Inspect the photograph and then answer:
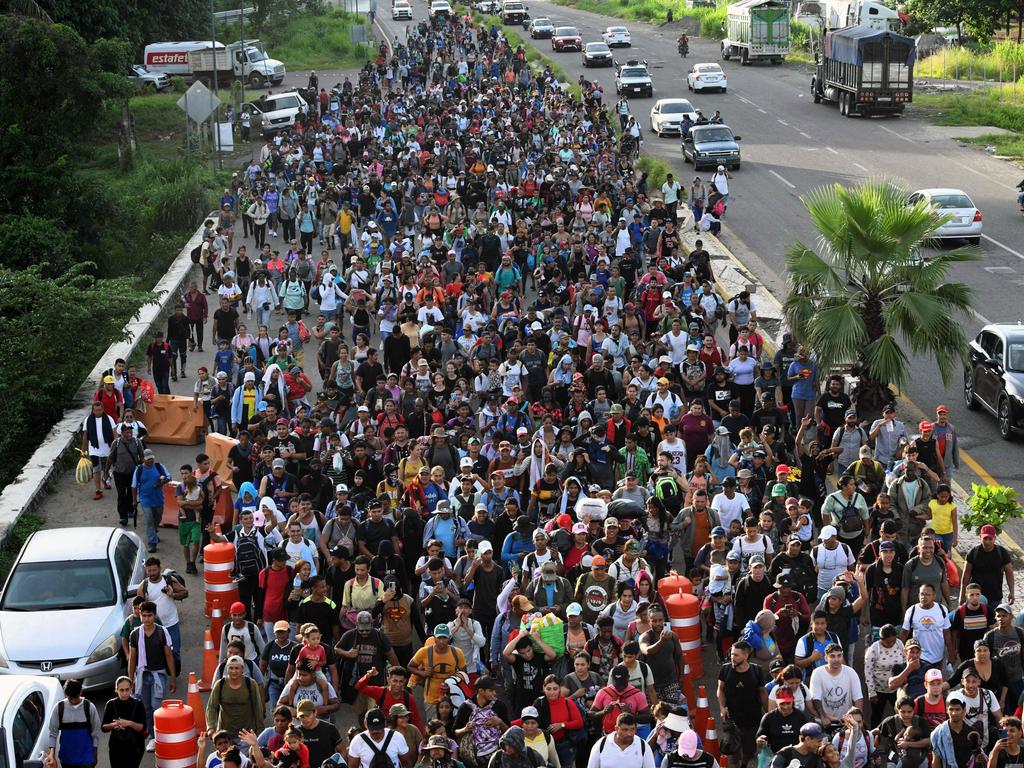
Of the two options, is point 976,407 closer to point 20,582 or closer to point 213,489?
point 213,489

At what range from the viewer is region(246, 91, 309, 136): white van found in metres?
52.8

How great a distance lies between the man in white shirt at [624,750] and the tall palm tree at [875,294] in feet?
30.1

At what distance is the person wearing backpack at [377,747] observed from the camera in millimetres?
10977

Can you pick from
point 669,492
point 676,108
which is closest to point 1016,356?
point 669,492

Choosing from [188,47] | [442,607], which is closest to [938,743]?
[442,607]

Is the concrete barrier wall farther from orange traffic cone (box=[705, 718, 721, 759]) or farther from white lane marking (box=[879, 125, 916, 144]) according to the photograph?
white lane marking (box=[879, 125, 916, 144])

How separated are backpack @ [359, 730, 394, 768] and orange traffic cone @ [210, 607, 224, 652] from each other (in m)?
3.66

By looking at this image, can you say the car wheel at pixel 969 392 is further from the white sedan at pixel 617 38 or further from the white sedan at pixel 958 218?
the white sedan at pixel 617 38

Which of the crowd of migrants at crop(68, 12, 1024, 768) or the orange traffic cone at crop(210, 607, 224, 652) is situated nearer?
the crowd of migrants at crop(68, 12, 1024, 768)

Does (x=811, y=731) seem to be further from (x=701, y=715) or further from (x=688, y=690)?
(x=688, y=690)

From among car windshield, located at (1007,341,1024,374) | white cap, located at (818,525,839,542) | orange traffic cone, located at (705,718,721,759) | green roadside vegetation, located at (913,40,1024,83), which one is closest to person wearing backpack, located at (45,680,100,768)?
orange traffic cone, located at (705,718,721,759)

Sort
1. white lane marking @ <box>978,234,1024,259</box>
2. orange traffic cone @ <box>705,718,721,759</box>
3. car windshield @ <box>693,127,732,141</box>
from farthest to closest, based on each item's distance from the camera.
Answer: car windshield @ <box>693,127,732,141</box>, white lane marking @ <box>978,234,1024,259</box>, orange traffic cone @ <box>705,718,721,759</box>

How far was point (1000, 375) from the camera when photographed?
20.8 m

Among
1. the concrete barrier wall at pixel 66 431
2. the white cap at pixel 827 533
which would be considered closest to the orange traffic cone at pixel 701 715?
the white cap at pixel 827 533
